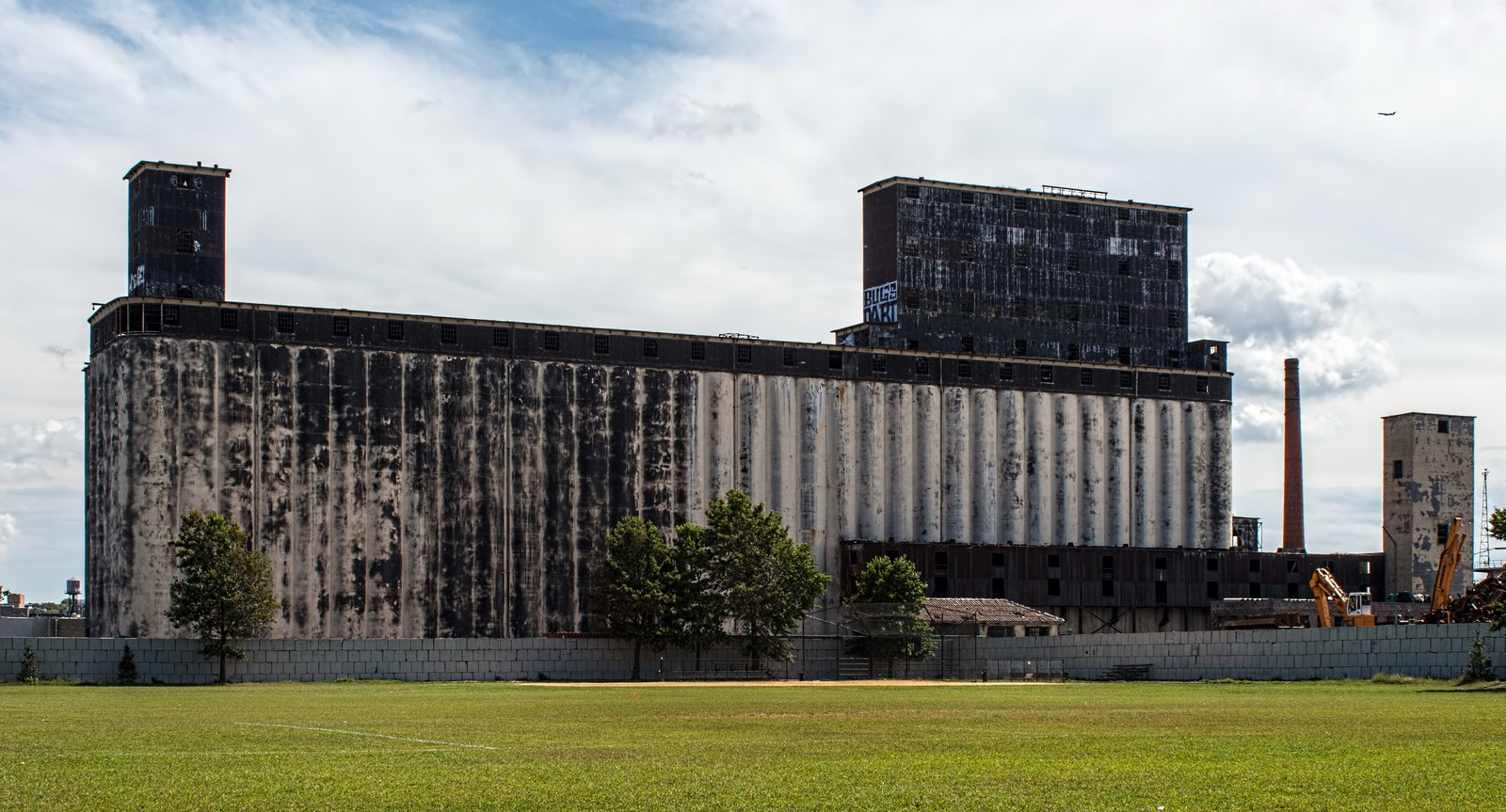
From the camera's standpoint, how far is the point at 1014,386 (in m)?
113

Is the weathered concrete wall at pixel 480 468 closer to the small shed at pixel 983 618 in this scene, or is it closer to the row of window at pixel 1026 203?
the row of window at pixel 1026 203

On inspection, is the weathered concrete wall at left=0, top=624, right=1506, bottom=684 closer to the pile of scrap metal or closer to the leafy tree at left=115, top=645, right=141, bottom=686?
the leafy tree at left=115, top=645, right=141, bottom=686

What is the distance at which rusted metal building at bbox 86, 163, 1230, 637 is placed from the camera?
9219 cm

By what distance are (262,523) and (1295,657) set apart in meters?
55.2

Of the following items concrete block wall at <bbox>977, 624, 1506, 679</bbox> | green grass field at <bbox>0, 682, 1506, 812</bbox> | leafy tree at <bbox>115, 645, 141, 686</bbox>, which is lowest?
leafy tree at <bbox>115, 645, 141, 686</bbox>

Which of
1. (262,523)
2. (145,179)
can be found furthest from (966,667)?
(145,179)

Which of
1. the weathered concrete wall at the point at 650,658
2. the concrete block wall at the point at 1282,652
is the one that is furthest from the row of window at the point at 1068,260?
the concrete block wall at the point at 1282,652

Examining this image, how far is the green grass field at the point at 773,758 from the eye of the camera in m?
15.4

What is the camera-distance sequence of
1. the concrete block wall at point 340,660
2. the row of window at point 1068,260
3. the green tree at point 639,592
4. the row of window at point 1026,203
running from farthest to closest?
the row of window at point 1026,203 < the row of window at point 1068,260 < the green tree at point 639,592 < the concrete block wall at point 340,660

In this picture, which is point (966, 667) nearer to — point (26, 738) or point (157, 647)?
point (157, 647)

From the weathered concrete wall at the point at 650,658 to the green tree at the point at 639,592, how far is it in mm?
1093

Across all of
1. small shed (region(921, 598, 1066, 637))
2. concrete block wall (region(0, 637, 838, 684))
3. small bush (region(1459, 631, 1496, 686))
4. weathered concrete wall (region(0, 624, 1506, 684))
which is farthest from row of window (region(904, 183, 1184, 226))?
small bush (region(1459, 631, 1496, 686))

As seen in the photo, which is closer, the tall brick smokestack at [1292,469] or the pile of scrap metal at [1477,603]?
the pile of scrap metal at [1477,603]

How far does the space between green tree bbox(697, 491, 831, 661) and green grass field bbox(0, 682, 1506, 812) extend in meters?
50.7
